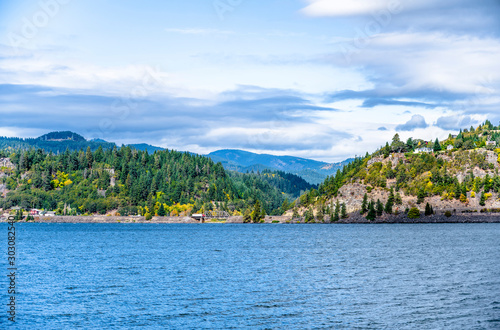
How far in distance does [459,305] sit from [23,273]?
54.8m

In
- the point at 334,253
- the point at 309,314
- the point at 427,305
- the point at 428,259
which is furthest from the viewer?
the point at 334,253

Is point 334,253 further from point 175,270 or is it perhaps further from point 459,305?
point 459,305

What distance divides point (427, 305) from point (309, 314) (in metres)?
11.7

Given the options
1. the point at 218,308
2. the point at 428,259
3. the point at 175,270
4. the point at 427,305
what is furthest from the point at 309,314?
the point at 428,259

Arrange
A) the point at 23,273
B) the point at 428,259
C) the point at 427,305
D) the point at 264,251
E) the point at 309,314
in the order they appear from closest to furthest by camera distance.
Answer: the point at 309,314 → the point at 427,305 → the point at 23,273 → the point at 428,259 → the point at 264,251

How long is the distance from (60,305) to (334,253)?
5893 centimetres

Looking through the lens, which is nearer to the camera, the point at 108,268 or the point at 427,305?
the point at 427,305

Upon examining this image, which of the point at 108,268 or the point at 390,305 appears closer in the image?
the point at 390,305

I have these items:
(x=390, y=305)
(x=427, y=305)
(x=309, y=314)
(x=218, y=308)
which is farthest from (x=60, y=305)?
(x=427, y=305)

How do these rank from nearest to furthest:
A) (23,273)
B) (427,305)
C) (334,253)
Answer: (427,305)
(23,273)
(334,253)

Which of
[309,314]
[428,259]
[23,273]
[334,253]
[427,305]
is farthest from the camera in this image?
[334,253]

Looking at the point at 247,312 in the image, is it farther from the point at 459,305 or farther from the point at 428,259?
the point at 428,259

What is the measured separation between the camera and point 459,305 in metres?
47.1

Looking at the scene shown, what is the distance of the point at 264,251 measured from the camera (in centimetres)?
10325
